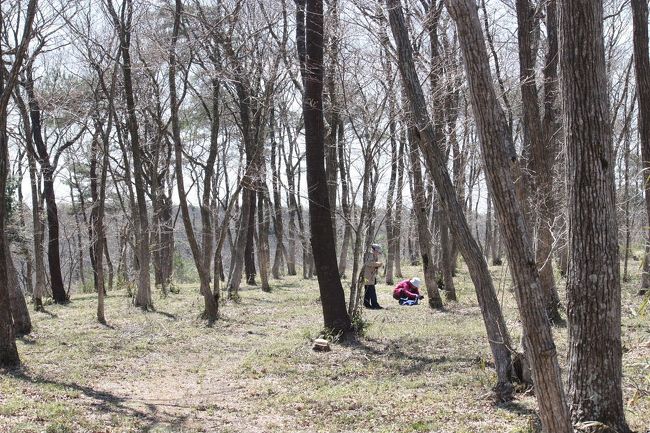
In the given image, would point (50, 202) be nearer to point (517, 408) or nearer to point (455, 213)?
point (455, 213)

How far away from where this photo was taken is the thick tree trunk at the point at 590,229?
4.36 meters

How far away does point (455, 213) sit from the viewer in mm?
5703

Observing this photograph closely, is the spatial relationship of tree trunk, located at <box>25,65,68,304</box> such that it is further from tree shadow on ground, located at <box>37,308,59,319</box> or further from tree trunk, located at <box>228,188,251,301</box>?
tree trunk, located at <box>228,188,251,301</box>

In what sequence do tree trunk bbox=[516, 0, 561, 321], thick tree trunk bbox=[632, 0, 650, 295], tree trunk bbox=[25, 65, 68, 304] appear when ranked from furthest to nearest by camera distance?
tree trunk bbox=[25, 65, 68, 304] < tree trunk bbox=[516, 0, 561, 321] < thick tree trunk bbox=[632, 0, 650, 295]

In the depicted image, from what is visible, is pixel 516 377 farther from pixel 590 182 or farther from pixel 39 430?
pixel 39 430

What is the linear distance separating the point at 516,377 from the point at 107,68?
514 inches

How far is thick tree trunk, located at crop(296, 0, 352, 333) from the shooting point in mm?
10273

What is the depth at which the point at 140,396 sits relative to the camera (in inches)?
292

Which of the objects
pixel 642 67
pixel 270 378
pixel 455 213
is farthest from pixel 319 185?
pixel 642 67

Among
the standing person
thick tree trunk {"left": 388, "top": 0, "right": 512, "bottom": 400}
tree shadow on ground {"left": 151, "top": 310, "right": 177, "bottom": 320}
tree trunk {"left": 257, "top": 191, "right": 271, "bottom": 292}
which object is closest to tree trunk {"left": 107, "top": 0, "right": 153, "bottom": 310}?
tree shadow on ground {"left": 151, "top": 310, "right": 177, "bottom": 320}

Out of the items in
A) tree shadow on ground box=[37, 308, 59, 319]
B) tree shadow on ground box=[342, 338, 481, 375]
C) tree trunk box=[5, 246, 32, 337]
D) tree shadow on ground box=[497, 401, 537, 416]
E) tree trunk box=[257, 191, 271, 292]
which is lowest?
tree shadow on ground box=[497, 401, 537, 416]

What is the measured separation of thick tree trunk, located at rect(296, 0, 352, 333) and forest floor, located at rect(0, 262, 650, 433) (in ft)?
2.44

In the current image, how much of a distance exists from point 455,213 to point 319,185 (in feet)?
16.0

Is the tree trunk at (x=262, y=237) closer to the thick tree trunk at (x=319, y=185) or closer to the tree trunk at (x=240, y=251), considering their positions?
the tree trunk at (x=240, y=251)
